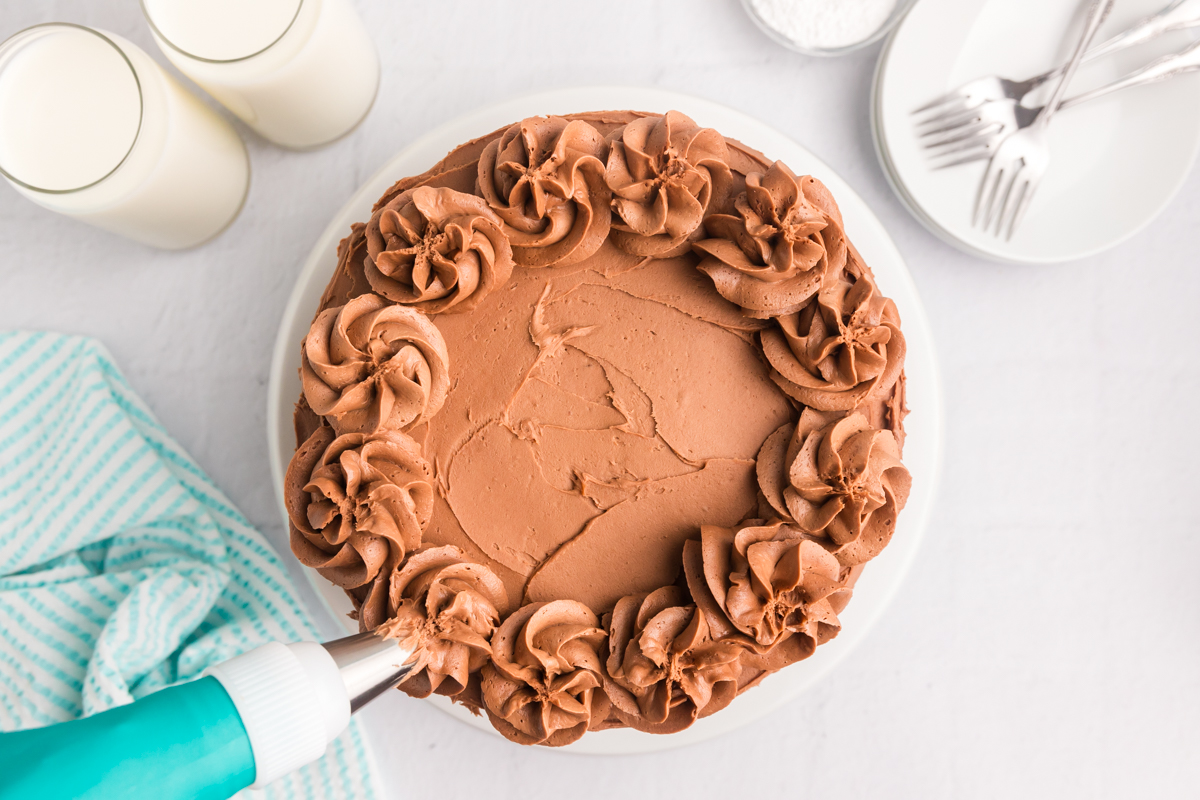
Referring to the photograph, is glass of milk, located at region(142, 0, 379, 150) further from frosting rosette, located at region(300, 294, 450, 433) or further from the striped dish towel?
the striped dish towel

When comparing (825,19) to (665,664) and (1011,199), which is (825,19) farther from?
(665,664)

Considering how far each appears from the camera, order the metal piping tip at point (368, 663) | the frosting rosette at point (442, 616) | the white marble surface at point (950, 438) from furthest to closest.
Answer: the white marble surface at point (950, 438), the frosting rosette at point (442, 616), the metal piping tip at point (368, 663)

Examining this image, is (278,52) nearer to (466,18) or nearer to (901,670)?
(466,18)

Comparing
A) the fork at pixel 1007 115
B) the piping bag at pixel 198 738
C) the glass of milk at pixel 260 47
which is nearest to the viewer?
the piping bag at pixel 198 738

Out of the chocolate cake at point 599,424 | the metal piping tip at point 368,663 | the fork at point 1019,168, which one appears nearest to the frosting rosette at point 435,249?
the chocolate cake at point 599,424

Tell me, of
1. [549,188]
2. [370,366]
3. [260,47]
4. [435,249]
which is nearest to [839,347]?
[549,188]

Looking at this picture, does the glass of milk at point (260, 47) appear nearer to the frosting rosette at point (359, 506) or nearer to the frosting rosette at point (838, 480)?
the frosting rosette at point (359, 506)
